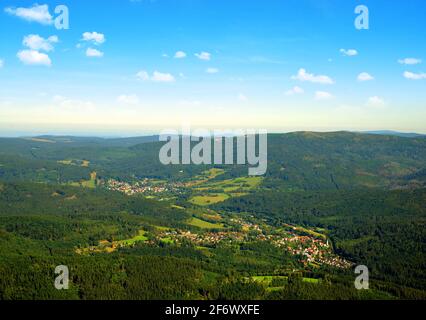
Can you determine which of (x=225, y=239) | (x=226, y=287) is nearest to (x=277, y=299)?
(x=226, y=287)

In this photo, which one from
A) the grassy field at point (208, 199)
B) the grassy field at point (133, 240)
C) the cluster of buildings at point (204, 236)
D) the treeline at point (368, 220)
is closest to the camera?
the treeline at point (368, 220)

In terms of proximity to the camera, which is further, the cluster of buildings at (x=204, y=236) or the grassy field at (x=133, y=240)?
the cluster of buildings at (x=204, y=236)

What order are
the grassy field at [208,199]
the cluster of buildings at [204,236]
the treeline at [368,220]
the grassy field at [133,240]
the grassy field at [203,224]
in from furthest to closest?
the grassy field at [208,199]
the grassy field at [203,224]
the cluster of buildings at [204,236]
the grassy field at [133,240]
the treeline at [368,220]

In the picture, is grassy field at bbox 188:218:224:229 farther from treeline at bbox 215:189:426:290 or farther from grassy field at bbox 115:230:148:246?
treeline at bbox 215:189:426:290

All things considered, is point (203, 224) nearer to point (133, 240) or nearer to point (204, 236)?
point (204, 236)

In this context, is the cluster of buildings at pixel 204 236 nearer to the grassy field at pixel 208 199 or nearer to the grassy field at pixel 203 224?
the grassy field at pixel 203 224

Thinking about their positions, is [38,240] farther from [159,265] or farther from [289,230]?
[289,230]

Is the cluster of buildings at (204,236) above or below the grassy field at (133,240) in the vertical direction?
below

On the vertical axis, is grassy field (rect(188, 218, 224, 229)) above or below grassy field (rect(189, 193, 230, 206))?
below

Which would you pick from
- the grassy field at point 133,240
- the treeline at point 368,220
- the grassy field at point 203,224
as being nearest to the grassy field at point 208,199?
the treeline at point 368,220

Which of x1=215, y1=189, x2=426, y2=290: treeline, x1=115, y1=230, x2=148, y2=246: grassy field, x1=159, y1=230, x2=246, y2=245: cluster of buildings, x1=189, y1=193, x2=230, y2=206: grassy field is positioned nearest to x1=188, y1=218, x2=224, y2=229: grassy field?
x1=159, y1=230, x2=246, y2=245: cluster of buildings

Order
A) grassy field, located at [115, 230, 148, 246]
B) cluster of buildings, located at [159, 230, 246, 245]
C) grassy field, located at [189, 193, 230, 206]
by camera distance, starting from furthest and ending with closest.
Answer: grassy field, located at [189, 193, 230, 206] → cluster of buildings, located at [159, 230, 246, 245] → grassy field, located at [115, 230, 148, 246]
